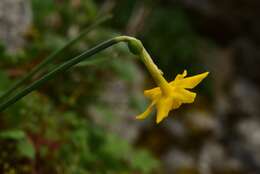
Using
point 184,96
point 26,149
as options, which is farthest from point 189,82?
point 26,149

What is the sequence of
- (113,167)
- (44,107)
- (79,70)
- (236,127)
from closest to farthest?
(44,107), (113,167), (79,70), (236,127)

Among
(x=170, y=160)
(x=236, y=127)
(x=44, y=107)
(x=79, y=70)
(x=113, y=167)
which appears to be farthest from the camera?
(x=236, y=127)

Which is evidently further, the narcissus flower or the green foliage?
the green foliage

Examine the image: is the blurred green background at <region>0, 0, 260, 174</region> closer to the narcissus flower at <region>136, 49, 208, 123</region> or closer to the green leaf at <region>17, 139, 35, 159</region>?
the green leaf at <region>17, 139, 35, 159</region>

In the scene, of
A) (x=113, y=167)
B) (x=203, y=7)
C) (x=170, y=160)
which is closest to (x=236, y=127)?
(x=170, y=160)

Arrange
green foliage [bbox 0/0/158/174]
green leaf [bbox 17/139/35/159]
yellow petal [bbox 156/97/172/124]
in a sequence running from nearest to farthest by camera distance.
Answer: yellow petal [bbox 156/97/172/124] → green leaf [bbox 17/139/35/159] → green foliage [bbox 0/0/158/174]

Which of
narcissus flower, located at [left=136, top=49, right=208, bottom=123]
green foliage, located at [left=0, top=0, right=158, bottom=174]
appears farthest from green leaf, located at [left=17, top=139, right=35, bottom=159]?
narcissus flower, located at [left=136, top=49, right=208, bottom=123]

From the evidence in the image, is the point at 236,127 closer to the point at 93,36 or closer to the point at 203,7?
the point at 203,7

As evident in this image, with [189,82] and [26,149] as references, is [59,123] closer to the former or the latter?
[26,149]

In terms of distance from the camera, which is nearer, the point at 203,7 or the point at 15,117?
the point at 15,117
